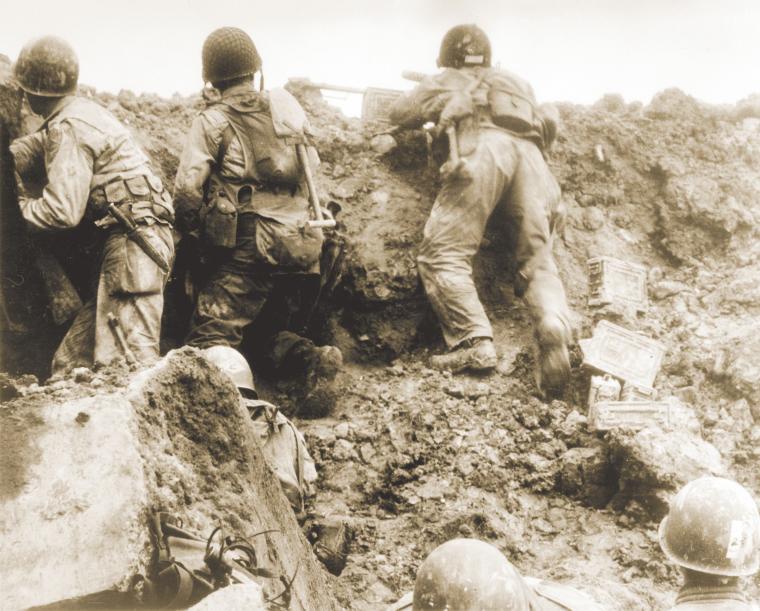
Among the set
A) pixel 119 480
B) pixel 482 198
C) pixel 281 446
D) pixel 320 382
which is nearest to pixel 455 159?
pixel 482 198

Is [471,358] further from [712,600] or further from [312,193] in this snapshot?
[712,600]

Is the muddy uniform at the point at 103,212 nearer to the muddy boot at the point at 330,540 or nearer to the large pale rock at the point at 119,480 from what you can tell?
the muddy boot at the point at 330,540

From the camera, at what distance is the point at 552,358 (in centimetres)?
874

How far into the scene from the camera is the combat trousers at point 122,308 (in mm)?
7555

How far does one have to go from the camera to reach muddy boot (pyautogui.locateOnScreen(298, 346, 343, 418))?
8.75m

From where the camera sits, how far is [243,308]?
8641mm

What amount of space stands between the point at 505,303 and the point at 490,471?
2063 millimetres

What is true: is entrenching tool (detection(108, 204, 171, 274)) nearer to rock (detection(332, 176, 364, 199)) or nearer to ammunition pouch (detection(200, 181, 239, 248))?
ammunition pouch (detection(200, 181, 239, 248))

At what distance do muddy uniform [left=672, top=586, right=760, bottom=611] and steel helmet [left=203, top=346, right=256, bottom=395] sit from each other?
117 inches

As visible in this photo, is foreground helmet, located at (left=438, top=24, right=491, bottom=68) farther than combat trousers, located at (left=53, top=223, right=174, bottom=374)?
Yes

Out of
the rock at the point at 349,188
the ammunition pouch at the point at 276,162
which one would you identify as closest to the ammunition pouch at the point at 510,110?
the rock at the point at 349,188

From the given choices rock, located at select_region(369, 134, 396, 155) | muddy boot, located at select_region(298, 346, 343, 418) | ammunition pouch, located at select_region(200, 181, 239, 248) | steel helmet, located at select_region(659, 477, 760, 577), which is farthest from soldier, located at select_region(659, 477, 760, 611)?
rock, located at select_region(369, 134, 396, 155)

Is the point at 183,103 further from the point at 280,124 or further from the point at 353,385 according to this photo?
the point at 353,385

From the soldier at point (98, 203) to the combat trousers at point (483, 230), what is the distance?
6.82 ft
